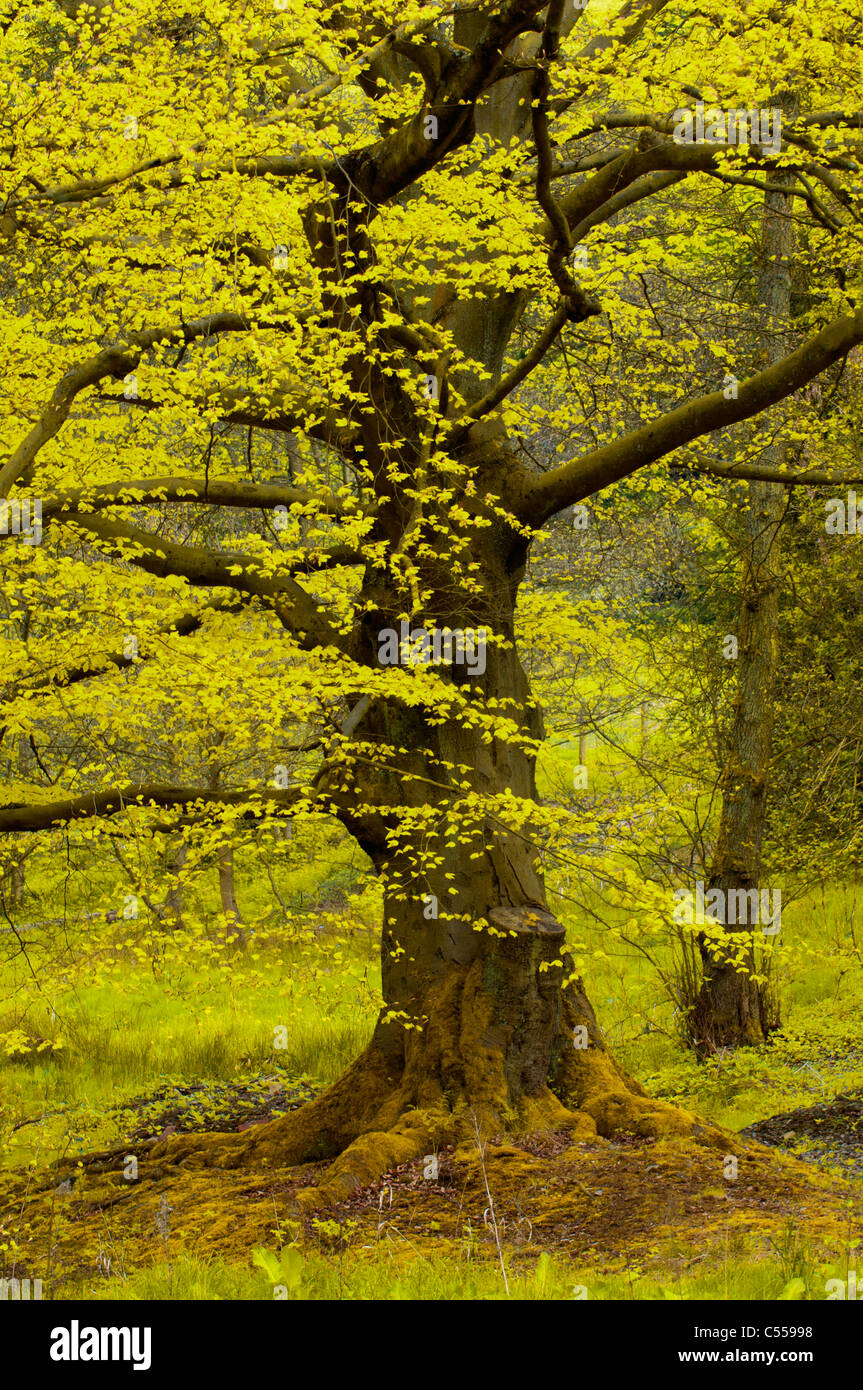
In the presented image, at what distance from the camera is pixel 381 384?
8234 mm

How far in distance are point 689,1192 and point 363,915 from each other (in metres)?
3.26

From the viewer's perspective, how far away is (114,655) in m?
7.51

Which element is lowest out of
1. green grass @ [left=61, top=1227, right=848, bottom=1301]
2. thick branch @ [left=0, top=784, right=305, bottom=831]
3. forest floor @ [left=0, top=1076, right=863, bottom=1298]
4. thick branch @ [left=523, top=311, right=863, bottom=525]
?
forest floor @ [left=0, top=1076, right=863, bottom=1298]

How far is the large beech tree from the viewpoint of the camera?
6.36m

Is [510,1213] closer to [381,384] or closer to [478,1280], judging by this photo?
[478,1280]

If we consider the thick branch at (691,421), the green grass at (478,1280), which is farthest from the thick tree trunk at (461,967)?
the green grass at (478,1280)

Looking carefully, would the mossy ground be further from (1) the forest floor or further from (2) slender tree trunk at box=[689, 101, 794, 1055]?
(2) slender tree trunk at box=[689, 101, 794, 1055]

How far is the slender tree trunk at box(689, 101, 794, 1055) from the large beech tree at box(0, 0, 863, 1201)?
5.58 feet

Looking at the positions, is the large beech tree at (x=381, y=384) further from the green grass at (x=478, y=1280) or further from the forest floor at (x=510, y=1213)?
the green grass at (x=478, y=1280)

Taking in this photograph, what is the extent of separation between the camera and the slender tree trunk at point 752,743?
1091 cm

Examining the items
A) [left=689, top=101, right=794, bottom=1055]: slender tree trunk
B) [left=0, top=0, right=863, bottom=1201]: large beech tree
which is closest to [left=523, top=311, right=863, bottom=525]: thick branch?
[left=0, top=0, right=863, bottom=1201]: large beech tree

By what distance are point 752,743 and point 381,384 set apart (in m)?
5.20

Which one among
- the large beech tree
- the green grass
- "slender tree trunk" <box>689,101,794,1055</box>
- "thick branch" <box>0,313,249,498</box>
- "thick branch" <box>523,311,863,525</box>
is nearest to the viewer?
the green grass

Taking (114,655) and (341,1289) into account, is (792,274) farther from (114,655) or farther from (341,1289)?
(341,1289)
